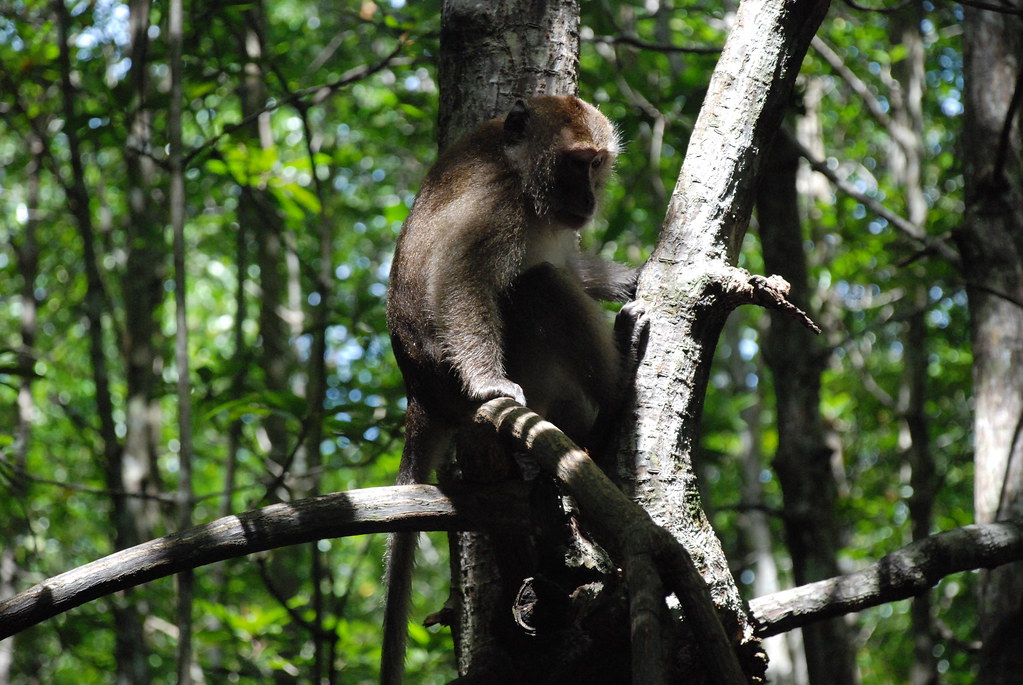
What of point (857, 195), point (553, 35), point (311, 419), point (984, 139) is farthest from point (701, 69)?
point (311, 419)

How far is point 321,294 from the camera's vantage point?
6395 mm

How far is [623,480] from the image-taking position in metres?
2.71

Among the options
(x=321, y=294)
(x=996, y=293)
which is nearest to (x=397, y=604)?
(x=996, y=293)

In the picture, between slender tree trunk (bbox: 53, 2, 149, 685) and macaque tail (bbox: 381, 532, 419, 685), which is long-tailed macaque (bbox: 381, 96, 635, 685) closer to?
macaque tail (bbox: 381, 532, 419, 685)

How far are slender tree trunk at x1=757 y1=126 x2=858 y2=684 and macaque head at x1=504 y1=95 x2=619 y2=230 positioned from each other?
1600mm

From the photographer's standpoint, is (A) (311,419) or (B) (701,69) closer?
(A) (311,419)

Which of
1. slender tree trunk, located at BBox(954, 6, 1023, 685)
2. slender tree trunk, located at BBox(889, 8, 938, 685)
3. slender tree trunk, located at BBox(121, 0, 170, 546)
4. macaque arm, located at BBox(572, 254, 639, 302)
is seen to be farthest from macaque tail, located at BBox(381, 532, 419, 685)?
slender tree trunk, located at BBox(889, 8, 938, 685)

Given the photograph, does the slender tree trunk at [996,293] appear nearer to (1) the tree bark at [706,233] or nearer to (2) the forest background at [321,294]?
(2) the forest background at [321,294]

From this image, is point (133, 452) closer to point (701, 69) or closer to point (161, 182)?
point (161, 182)

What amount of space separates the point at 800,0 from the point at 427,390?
2057 mm

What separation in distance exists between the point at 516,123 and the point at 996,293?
2223 mm

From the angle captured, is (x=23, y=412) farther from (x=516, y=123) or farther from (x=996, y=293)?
(x=996, y=293)

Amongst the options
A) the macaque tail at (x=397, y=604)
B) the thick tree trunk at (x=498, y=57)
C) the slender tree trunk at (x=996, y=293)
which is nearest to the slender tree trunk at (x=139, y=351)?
the thick tree trunk at (x=498, y=57)

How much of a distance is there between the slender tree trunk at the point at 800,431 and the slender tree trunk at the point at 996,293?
3.50 ft
